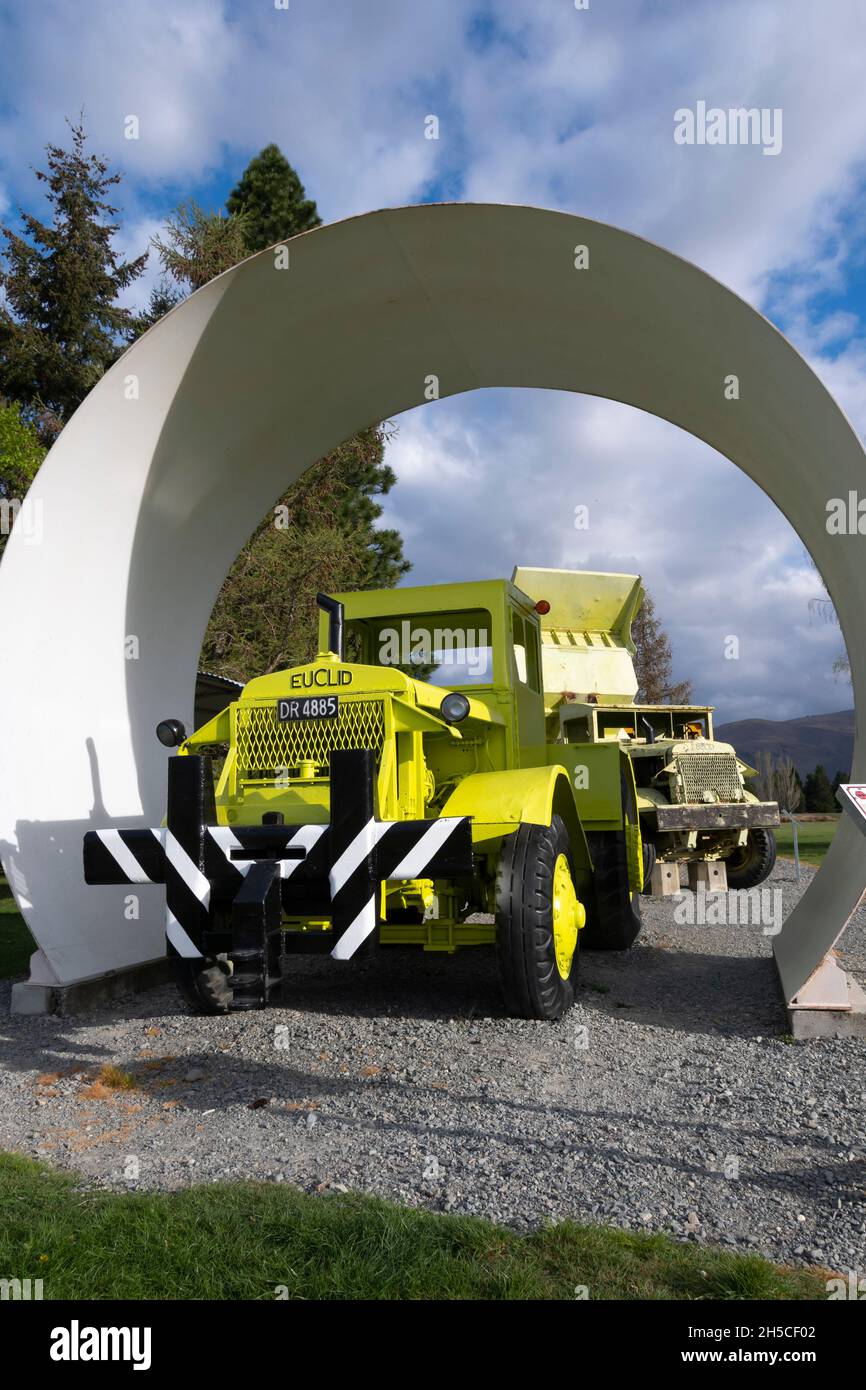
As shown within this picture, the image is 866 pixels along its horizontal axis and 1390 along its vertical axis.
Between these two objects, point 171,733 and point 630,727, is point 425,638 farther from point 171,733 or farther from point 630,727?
point 630,727

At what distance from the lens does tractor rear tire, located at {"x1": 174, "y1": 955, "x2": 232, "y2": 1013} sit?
4.83m

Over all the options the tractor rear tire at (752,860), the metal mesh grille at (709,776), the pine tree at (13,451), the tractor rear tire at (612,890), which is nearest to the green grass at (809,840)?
the tractor rear tire at (752,860)

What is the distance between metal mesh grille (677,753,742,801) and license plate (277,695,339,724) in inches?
278

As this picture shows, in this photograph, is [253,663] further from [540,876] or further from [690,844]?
[540,876]

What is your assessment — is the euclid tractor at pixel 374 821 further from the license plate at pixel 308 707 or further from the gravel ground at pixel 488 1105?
the gravel ground at pixel 488 1105

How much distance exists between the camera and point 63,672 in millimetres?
6223

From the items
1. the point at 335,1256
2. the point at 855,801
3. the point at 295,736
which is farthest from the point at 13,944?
the point at 855,801

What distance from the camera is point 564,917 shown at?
5512mm

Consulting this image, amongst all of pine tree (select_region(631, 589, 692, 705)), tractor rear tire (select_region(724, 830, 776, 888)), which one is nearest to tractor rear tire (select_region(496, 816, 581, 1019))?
tractor rear tire (select_region(724, 830, 776, 888))

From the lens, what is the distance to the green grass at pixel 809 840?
16.7 metres

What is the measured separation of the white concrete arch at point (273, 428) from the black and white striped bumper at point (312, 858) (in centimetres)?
177

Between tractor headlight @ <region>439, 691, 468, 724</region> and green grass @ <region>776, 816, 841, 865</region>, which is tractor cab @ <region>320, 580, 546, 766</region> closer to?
tractor headlight @ <region>439, 691, 468, 724</region>

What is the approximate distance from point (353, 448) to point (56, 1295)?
17.4m
